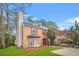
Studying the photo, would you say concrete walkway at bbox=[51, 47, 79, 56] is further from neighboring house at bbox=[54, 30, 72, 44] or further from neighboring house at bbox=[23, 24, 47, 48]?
neighboring house at bbox=[23, 24, 47, 48]

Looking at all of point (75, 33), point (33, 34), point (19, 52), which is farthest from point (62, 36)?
point (19, 52)

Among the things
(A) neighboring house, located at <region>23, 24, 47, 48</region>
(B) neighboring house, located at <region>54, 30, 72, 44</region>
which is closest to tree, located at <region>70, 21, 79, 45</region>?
(B) neighboring house, located at <region>54, 30, 72, 44</region>

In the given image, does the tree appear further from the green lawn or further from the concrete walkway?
the green lawn

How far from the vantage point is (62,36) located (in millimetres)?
8250

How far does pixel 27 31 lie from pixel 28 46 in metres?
0.23

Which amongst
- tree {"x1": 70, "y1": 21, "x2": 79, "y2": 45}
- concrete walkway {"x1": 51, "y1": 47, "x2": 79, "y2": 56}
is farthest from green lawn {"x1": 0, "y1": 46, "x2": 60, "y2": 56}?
tree {"x1": 70, "y1": 21, "x2": 79, "y2": 45}

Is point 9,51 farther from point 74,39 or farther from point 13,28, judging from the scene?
point 74,39

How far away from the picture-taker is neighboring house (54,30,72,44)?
27.0 feet

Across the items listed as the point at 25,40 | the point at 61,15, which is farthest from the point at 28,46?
the point at 61,15

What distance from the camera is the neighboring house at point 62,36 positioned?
8227mm

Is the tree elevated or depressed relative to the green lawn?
elevated

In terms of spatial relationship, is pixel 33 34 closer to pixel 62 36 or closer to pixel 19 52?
pixel 19 52

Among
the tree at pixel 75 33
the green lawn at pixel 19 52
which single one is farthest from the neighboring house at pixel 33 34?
the tree at pixel 75 33

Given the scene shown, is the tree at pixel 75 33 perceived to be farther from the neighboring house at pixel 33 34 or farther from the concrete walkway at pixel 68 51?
the neighboring house at pixel 33 34
